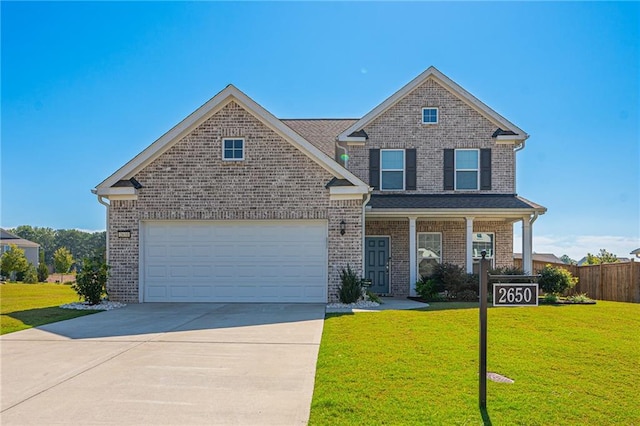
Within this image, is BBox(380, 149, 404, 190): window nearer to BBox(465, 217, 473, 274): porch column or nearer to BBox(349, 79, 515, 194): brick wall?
BBox(349, 79, 515, 194): brick wall

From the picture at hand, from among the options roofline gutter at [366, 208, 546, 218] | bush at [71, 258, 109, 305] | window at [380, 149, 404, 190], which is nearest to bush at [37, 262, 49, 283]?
bush at [71, 258, 109, 305]

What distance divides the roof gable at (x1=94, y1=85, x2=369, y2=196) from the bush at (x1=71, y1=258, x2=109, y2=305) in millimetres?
1981

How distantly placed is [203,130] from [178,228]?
2.80m

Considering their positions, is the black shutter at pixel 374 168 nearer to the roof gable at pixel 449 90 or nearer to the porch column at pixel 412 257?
the roof gable at pixel 449 90

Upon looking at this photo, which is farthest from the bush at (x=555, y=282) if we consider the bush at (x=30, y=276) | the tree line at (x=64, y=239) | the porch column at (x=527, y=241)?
the tree line at (x=64, y=239)

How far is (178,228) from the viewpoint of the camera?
43.9 ft

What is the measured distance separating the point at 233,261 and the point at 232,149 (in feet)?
10.1

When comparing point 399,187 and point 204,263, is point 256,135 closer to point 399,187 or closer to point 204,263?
point 204,263

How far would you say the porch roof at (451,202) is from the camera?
50.4ft

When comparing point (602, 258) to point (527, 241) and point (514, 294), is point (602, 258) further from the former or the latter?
point (514, 294)

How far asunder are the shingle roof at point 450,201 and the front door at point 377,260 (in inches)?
57.0

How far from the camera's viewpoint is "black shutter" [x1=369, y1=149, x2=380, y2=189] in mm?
16906

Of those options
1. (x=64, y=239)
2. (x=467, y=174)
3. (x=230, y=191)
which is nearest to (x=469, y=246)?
(x=467, y=174)

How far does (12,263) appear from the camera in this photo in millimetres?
32062
